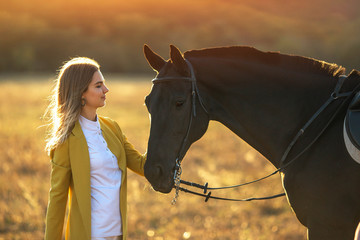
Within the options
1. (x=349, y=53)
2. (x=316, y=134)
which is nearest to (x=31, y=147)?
(x=316, y=134)

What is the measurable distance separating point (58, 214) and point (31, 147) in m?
9.64

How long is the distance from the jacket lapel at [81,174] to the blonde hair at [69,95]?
111 mm

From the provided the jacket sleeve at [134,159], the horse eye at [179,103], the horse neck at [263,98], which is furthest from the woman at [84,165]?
the horse neck at [263,98]

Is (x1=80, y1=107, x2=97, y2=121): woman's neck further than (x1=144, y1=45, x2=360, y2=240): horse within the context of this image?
Yes

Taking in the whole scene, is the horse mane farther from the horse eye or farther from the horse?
the horse eye

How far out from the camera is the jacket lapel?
9.97 feet

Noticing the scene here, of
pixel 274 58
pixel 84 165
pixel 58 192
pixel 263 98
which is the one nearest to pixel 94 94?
pixel 84 165

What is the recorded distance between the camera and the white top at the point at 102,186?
314cm

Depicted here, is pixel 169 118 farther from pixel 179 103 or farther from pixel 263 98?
pixel 263 98

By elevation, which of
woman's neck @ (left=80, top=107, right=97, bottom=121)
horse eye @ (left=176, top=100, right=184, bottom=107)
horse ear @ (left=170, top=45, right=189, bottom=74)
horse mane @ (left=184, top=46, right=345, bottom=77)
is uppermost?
horse mane @ (left=184, top=46, right=345, bottom=77)

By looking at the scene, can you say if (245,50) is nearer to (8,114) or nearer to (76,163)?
(76,163)

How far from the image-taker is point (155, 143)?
3070mm

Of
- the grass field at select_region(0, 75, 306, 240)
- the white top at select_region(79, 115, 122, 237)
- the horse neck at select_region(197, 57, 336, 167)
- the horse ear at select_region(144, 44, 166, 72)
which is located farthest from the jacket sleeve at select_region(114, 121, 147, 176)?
the horse neck at select_region(197, 57, 336, 167)

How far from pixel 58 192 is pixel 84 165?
0.96 feet
